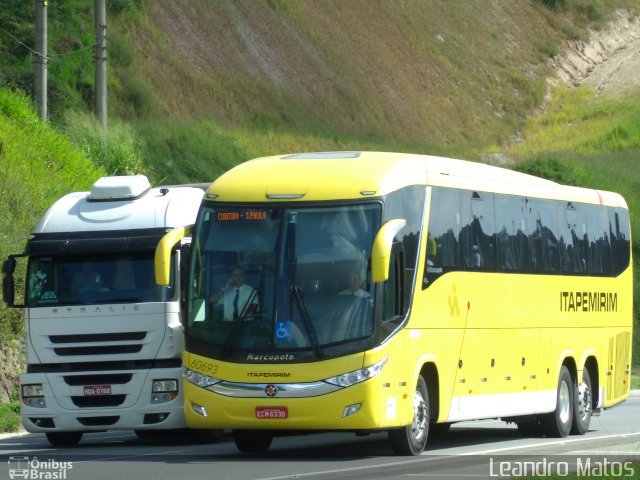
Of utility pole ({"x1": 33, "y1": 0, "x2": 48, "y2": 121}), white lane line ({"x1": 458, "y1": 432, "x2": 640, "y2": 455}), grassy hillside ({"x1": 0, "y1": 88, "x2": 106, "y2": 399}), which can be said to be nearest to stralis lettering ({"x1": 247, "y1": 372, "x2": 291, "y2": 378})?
white lane line ({"x1": 458, "y1": 432, "x2": 640, "y2": 455})

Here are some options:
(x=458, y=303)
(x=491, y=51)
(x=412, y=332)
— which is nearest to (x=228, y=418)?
(x=412, y=332)

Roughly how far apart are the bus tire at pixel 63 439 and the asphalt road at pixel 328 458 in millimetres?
231

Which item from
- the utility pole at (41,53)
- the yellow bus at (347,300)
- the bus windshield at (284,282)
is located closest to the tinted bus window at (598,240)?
the yellow bus at (347,300)

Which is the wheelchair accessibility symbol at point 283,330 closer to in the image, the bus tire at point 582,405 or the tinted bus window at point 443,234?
the tinted bus window at point 443,234

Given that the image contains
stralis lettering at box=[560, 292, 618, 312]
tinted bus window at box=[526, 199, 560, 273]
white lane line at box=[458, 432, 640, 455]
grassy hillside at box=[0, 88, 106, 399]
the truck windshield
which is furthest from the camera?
grassy hillside at box=[0, 88, 106, 399]

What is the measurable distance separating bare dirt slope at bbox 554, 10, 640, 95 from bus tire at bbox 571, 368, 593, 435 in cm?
7290

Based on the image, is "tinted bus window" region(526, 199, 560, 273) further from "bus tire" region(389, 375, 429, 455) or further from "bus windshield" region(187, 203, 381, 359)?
"bus windshield" region(187, 203, 381, 359)

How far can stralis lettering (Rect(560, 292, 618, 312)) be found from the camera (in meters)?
21.6

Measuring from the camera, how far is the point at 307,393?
15789 millimetres

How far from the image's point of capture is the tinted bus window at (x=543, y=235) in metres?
20.6

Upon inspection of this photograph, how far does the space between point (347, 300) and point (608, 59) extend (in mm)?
87205

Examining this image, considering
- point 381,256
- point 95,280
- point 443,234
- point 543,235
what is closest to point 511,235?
point 543,235

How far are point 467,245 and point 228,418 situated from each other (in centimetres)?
432

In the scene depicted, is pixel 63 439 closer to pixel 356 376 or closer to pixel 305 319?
pixel 305 319
